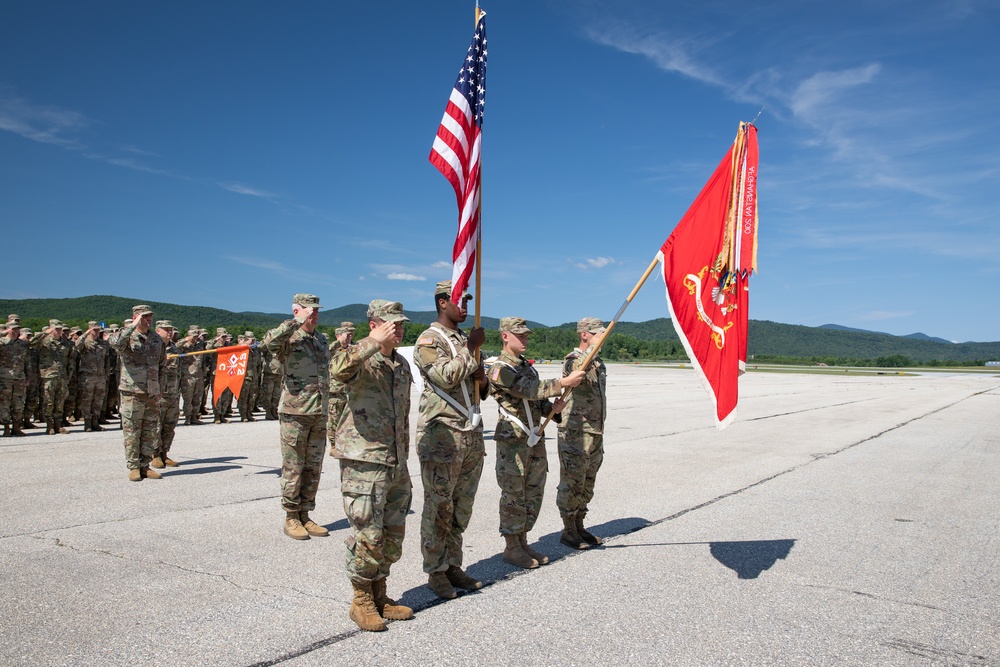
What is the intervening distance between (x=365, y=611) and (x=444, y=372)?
1508mm

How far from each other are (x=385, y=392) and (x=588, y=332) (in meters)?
2.67

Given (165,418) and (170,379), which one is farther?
(170,379)

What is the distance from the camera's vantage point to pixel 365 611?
4.12 meters

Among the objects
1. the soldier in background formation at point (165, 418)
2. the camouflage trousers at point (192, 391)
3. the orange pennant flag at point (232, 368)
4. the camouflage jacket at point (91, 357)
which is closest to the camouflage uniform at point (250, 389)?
the camouflage trousers at point (192, 391)

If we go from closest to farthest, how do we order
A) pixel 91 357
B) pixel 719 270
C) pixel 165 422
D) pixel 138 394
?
pixel 719 270 → pixel 138 394 → pixel 165 422 → pixel 91 357

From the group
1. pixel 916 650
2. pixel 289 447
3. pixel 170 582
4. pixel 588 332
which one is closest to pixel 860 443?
pixel 588 332

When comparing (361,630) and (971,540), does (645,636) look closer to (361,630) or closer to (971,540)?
(361,630)

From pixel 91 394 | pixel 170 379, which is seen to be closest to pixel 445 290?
pixel 170 379

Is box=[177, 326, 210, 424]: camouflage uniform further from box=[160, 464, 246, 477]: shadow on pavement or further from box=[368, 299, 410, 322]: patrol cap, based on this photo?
box=[368, 299, 410, 322]: patrol cap

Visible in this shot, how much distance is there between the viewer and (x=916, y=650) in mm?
4098

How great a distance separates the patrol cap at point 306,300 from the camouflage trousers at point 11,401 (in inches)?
382

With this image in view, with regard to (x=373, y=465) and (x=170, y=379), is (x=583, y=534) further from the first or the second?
(x=170, y=379)

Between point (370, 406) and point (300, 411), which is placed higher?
point (370, 406)

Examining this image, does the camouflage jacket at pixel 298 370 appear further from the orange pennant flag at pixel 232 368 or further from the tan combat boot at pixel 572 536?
the orange pennant flag at pixel 232 368
